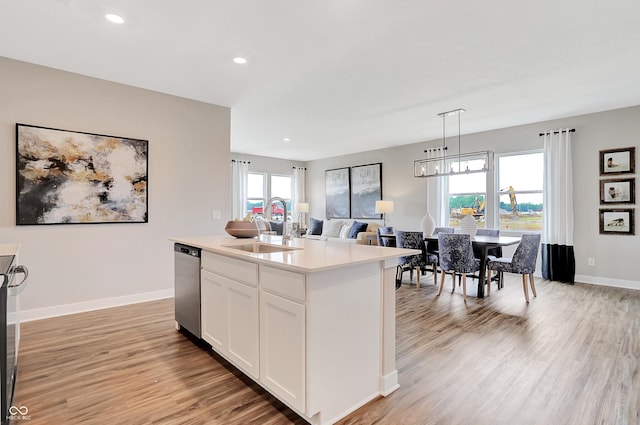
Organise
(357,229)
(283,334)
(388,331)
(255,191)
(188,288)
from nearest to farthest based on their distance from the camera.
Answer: (283,334) < (388,331) < (188,288) < (357,229) < (255,191)

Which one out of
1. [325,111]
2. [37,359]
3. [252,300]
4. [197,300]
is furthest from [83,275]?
[325,111]

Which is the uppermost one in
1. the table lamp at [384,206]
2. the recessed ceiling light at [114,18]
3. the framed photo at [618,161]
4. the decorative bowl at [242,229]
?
the recessed ceiling light at [114,18]

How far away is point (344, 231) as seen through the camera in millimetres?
7680

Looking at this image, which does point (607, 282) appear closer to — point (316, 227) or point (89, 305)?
point (316, 227)

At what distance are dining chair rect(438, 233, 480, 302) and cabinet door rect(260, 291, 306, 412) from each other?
292cm

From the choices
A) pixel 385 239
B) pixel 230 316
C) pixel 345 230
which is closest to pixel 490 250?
pixel 385 239

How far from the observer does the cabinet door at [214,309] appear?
2295 mm

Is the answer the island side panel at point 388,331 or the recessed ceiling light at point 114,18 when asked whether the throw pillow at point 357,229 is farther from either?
the recessed ceiling light at point 114,18

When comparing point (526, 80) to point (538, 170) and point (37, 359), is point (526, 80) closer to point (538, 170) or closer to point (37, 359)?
point (538, 170)

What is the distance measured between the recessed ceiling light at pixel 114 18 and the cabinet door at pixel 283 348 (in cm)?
229

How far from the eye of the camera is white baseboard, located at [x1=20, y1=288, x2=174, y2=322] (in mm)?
3266

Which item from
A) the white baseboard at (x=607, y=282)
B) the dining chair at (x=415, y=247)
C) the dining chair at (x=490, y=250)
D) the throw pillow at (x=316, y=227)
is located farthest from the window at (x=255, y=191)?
the white baseboard at (x=607, y=282)

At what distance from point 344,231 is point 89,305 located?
203 inches

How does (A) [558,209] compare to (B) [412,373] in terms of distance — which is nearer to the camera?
(B) [412,373]
